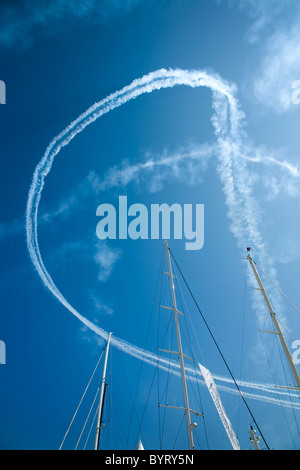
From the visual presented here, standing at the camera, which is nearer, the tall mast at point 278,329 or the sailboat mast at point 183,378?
the sailboat mast at point 183,378

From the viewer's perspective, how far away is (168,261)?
90.0 ft

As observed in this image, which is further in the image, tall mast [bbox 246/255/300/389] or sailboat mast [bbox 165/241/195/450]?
tall mast [bbox 246/255/300/389]

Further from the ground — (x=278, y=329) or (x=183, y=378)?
(x=278, y=329)

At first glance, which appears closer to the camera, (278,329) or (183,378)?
(183,378)

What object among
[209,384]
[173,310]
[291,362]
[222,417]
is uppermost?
[173,310]

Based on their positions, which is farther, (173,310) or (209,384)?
Result: (173,310)

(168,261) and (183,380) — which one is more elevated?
(168,261)

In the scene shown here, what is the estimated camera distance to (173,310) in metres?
23.4
